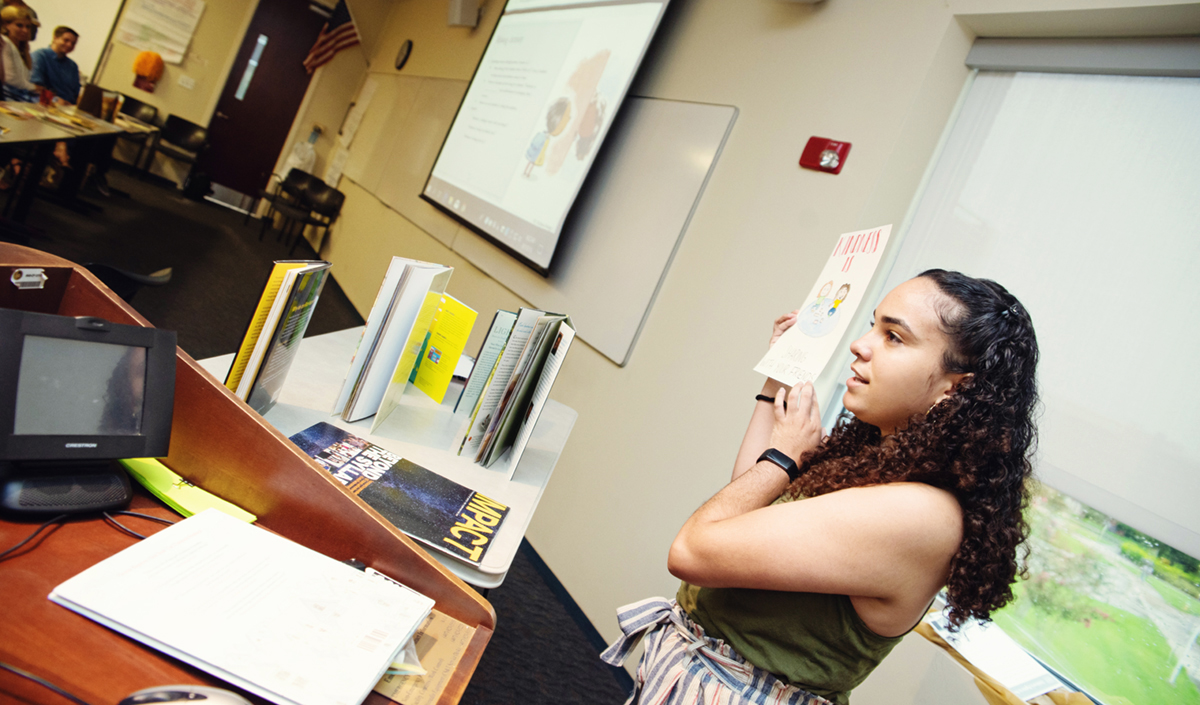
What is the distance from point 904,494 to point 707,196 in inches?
75.2

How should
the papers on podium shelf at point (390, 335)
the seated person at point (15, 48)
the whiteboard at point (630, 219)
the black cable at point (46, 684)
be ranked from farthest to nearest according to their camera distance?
the seated person at point (15, 48) → the whiteboard at point (630, 219) → the papers on podium shelf at point (390, 335) → the black cable at point (46, 684)

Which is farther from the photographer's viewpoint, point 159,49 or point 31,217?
point 159,49

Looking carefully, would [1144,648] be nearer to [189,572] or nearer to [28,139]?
[189,572]

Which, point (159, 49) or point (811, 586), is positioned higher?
point (159, 49)

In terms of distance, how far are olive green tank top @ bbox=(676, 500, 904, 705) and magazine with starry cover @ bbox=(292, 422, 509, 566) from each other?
0.45 metres

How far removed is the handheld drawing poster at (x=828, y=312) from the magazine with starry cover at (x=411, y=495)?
65cm

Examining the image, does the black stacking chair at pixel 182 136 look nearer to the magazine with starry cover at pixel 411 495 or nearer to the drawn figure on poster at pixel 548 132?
the drawn figure on poster at pixel 548 132

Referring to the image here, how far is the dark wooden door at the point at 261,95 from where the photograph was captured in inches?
336

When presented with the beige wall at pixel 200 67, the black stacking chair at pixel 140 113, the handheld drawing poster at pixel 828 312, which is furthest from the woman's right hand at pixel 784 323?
the beige wall at pixel 200 67

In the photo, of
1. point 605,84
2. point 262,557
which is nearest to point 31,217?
point 605,84

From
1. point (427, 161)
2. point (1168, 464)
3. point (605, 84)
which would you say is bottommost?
point (1168, 464)

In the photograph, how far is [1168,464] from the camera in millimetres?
1493

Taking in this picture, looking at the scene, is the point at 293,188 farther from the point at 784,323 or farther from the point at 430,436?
the point at 784,323

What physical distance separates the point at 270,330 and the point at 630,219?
1996 millimetres
